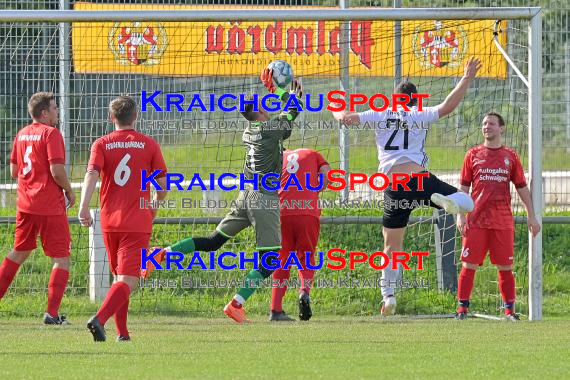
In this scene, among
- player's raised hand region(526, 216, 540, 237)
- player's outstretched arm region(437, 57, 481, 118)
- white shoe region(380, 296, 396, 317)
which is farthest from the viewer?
player's raised hand region(526, 216, 540, 237)

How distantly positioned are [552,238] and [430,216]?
2.27m

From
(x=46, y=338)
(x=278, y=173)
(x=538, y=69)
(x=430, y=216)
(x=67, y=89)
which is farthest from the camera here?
(x=430, y=216)

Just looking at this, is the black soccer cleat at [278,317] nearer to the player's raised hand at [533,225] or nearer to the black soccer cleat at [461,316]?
the black soccer cleat at [461,316]

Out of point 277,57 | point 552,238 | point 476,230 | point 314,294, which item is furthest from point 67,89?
point 552,238

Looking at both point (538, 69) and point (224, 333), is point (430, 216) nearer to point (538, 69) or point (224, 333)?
point (538, 69)

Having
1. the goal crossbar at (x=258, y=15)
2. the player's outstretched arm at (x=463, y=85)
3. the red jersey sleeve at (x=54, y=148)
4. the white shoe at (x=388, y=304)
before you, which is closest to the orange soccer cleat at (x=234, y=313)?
the white shoe at (x=388, y=304)

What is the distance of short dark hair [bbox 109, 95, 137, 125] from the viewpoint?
9945 millimetres

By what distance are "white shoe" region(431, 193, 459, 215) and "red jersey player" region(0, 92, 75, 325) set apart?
3416 millimetres

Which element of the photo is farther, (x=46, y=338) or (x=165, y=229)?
(x=165, y=229)

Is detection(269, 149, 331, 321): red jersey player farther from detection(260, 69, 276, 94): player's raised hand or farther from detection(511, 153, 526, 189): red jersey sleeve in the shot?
detection(511, 153, 526, 189): red jersey sleeve

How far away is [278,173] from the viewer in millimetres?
11719

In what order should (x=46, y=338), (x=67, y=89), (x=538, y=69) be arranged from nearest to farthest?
1. (x=46, y=338)
2. (x=538, y=69)
3. (x=67, y=89)

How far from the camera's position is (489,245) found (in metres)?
12.3

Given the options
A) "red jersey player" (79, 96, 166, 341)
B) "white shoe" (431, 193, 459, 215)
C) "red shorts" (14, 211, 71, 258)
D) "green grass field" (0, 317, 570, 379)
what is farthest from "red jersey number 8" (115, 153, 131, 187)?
"white shoe" (431, 193, 459, 215)
